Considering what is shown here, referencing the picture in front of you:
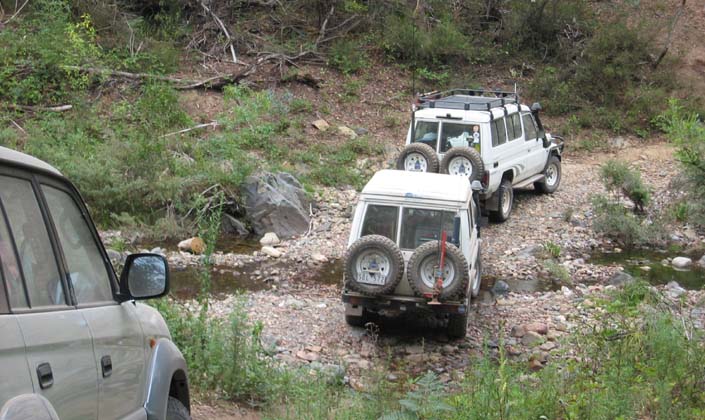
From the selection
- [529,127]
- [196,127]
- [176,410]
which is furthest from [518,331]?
[196,127]

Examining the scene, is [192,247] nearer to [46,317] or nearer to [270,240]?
[270,240]

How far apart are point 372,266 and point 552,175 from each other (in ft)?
30.0

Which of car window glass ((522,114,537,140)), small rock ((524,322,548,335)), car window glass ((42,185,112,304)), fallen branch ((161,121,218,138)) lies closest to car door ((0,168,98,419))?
car window glass ((42,185,112,304))

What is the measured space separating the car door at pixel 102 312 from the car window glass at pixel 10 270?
401 mm

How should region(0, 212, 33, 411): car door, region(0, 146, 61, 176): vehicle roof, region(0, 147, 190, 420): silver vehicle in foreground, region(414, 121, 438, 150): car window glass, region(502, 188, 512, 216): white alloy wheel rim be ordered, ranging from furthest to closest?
1. region(502, 188, 512, 216): white alloy wheel rim
2. region(414, 121, 438, 150): car window glass
3. region(0, 146, 61, 176): vehicle roof
4. region(0, 147, 190, 420): silver vehicle in foreground
5. region(0, 212, 33, 411): car door

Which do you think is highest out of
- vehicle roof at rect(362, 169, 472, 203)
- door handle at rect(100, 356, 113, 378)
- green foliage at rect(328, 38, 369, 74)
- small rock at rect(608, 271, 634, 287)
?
green foliage at rect(328, 38, 369, 74)

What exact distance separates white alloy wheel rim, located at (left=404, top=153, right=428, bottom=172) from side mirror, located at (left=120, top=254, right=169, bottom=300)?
9602 millimetres

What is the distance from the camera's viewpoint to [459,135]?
531 inches

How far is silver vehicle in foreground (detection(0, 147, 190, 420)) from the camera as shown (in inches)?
98.6

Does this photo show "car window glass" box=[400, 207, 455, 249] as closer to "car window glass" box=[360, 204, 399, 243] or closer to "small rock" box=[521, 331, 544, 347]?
"car window glass" box=[360, 204, 399, 243]

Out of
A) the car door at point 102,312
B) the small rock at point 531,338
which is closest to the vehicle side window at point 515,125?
the small rock at point 531,338

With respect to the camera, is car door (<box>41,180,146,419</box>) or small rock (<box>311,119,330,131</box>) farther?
small rock (<box>311,119,330,131</box>)

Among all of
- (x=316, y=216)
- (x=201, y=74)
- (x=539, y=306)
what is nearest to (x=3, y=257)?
(x=539, y=306)

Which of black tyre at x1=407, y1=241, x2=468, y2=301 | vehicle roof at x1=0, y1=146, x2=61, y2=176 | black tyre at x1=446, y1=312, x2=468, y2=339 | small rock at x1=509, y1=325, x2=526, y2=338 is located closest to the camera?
vehicle roof at x1=0, y1=146, x2=61, y2=176
